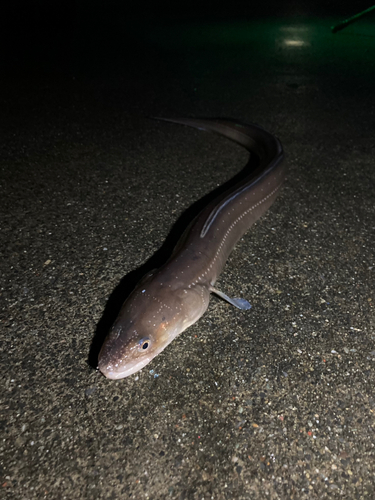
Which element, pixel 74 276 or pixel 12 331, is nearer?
pixel 12 331

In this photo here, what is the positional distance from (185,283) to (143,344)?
451 millimetres

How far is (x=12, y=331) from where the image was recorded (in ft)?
6.34

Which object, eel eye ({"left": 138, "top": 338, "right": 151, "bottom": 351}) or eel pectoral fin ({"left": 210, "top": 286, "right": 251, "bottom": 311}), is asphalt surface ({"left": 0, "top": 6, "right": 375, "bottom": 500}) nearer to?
eel pectoral fin ({"left": 210, "top": 286, "right": 251, "bottom": 311})

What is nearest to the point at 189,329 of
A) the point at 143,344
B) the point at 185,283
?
the point at 185,283

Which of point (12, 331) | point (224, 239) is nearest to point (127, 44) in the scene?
point (224, 239)

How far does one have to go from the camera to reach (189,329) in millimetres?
2010

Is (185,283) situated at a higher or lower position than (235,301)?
higher

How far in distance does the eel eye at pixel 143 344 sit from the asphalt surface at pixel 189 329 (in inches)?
8.6

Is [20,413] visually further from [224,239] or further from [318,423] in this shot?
[224,239]

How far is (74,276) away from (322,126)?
3789 millimetres

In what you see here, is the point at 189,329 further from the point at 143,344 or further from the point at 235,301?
the point at 143,344

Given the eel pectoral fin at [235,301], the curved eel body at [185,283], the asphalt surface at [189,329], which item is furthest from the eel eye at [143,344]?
the eel pectoral fin at [235,301]

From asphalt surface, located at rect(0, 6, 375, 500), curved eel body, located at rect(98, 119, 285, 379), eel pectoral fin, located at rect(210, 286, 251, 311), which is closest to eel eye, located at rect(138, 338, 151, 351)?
curved eel body, located at rect(98, 119, 285, 379)

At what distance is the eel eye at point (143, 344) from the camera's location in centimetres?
162
